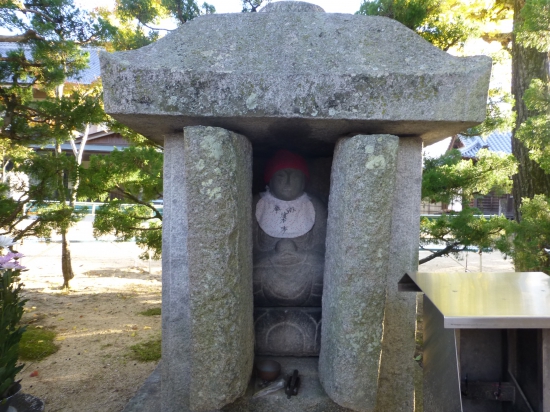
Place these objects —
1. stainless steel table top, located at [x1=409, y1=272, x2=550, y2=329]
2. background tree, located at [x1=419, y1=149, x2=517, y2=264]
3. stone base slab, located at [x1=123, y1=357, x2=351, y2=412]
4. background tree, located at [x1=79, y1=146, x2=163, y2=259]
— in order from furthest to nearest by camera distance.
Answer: background tree, located at [x1=79, y1=146, x2=163, y2=259], background tree, located at [x1=419, y1=149, x2=517, y2=264], stone base slab, located at [x1=123, y1=357, x2=351, y2=412], stainless steel table top, located at [x1=409, y1=272, x2=550, y2=329]

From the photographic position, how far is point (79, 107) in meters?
4.31

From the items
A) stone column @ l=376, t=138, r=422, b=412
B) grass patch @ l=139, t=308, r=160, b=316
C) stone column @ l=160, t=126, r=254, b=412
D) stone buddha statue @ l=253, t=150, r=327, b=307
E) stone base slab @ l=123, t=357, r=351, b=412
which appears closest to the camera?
stone column @ l=160, t=126, r=254, b=412

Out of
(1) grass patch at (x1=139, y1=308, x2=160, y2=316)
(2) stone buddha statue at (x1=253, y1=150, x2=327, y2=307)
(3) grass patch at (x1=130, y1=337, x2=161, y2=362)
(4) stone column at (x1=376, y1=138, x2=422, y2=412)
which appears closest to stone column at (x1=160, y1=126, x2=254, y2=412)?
(2) stone buddha statue at (x1=253, y1=150, x2=327, y2=307)

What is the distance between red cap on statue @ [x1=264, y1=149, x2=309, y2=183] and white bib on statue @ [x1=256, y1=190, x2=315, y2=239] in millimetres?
171

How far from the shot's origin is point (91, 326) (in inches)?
194

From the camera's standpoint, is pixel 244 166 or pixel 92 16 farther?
pixel 92 16

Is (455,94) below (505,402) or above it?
above

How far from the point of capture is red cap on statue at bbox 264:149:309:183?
232 cm

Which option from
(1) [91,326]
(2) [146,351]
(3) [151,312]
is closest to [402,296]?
(2) [146,351]

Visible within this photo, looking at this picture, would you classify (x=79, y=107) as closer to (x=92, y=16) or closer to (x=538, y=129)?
(x=92, y=16)

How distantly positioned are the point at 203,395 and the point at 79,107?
368 cm

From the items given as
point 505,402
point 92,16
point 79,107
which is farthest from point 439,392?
point 92,16

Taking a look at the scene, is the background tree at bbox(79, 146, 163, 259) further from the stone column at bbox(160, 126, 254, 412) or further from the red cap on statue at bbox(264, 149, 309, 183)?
the stone column at bbox(160, 126, 254, 412)

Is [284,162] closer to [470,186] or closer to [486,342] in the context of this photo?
[486,342]
